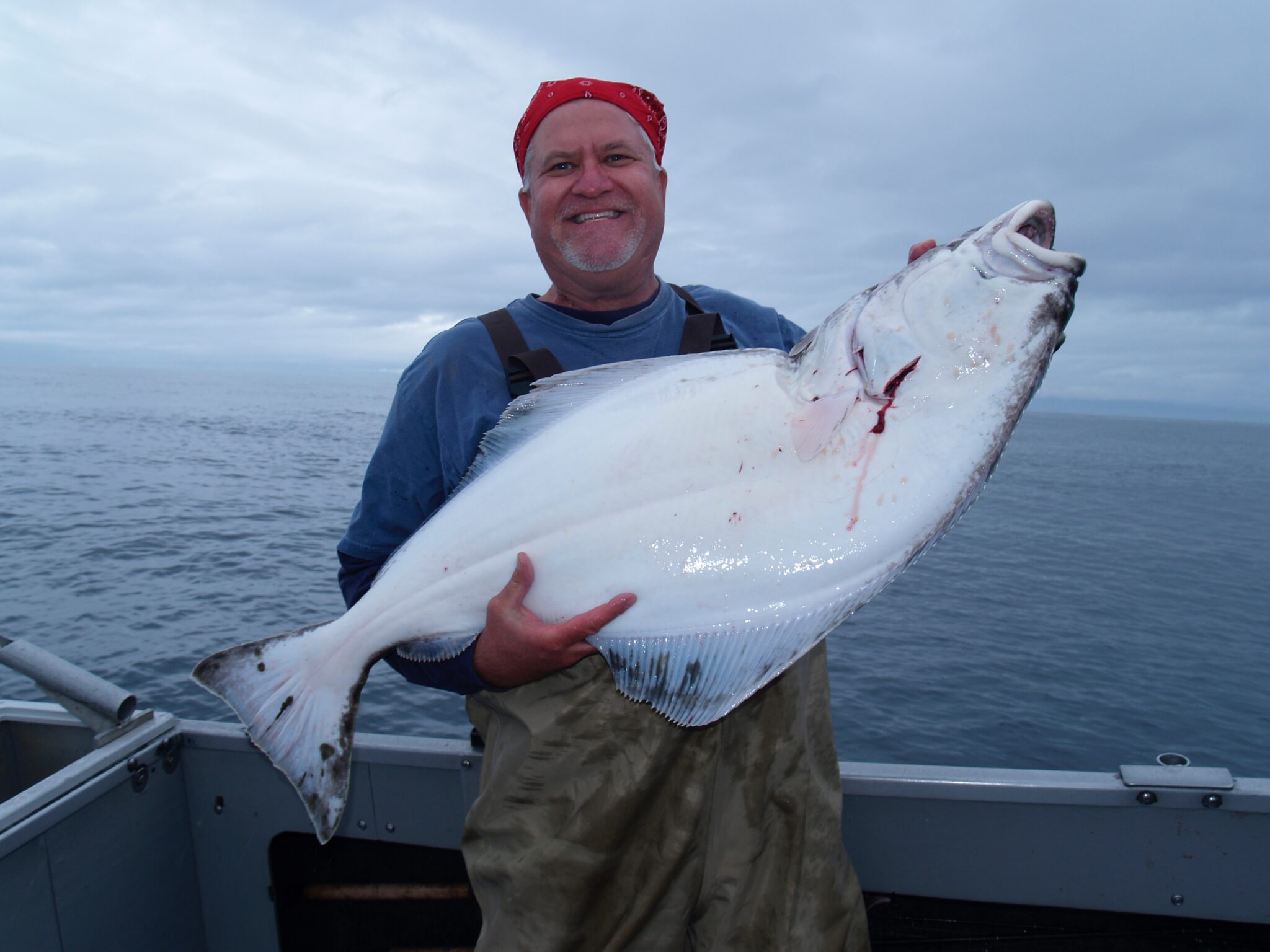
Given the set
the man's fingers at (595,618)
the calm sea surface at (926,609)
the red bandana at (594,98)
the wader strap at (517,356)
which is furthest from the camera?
the calm sea surface at (926,609)

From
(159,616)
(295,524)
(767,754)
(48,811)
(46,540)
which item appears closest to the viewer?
(767,754)

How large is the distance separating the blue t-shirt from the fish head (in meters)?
0.78

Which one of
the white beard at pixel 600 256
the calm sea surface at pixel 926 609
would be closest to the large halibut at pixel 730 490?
the white beard at pixel 600 256

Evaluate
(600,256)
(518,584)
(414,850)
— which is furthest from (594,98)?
Result: (414,850)

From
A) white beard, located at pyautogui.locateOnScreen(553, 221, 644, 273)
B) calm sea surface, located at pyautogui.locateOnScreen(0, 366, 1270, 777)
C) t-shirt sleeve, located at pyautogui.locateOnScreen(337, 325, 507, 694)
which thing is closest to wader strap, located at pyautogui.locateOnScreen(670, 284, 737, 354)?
white beard, located at pyautogui.locateOnScreen(553, 221, 644, 273)

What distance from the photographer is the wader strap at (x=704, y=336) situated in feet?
6.95

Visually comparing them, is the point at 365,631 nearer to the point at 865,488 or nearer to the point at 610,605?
the point at 610,605

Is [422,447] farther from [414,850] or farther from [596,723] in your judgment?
[414,850]

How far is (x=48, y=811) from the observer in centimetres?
239

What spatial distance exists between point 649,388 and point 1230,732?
8920mm

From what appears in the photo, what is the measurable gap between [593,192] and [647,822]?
1709mm

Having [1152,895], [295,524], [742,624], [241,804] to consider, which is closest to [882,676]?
[1152,895]

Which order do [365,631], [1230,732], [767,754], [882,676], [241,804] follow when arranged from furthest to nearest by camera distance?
[882,676], [1230,732], [241,804], [767,754], [365,631]

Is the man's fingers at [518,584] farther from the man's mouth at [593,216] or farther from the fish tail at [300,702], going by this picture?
the man's mouth at [593,216]
